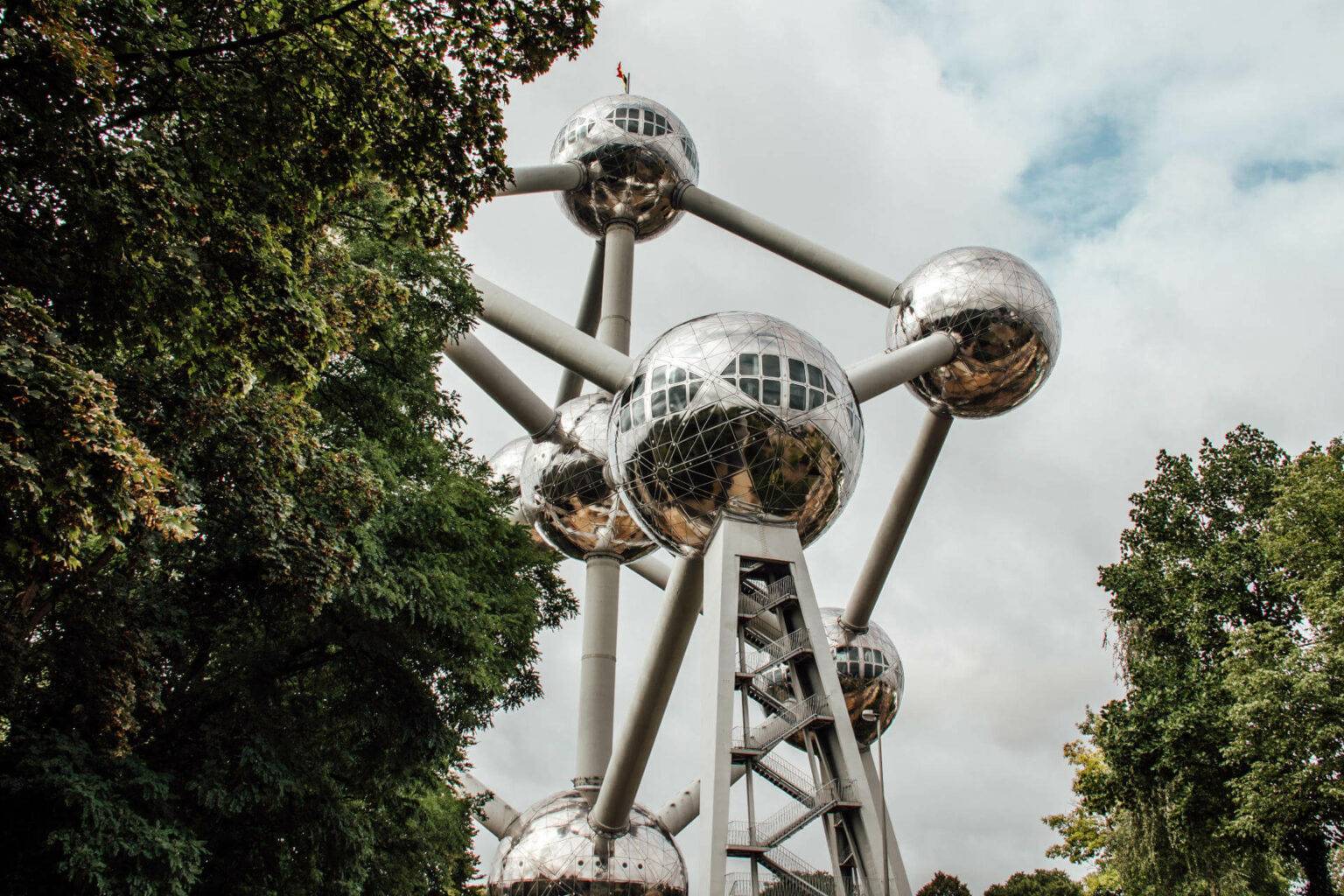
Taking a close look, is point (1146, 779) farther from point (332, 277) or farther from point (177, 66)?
point (177, 66)

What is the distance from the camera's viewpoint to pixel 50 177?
671 centimetres

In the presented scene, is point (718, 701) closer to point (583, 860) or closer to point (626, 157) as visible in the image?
point (583, 860)

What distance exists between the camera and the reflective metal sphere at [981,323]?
1903 cm

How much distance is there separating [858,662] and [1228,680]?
7.04m

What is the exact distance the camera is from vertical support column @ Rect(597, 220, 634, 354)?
70.7 feet

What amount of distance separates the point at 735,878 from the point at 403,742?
4.76m

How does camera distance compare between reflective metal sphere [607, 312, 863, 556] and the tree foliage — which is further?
the tree foliage

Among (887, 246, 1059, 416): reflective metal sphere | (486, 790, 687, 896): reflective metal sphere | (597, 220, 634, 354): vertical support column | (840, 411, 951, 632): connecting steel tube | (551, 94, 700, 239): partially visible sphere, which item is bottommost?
(486, 790, 687, 896): reflective metal sphere

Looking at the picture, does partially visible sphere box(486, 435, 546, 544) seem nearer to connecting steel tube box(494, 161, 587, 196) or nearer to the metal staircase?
connecting steel tube box(494, 161, 587, 196)

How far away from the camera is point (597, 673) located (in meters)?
19.5

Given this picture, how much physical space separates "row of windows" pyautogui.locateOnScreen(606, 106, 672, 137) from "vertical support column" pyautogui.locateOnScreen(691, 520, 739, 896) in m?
11.4

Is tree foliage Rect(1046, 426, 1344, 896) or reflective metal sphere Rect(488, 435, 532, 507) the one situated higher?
reflective metal sphere Rect(488, 435, 532, 507)

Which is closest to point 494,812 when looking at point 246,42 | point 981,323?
point 981,323

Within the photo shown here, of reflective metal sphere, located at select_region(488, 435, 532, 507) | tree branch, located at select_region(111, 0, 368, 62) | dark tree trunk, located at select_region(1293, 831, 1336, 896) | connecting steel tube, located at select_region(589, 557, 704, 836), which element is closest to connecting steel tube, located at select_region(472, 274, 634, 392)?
connecting steel tube, located at select_region(589, 557, 704, 836)
